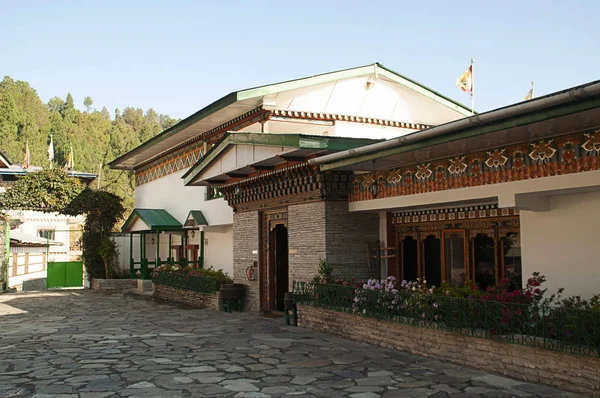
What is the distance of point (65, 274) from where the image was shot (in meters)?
28.4

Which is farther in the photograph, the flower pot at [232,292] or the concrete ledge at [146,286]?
the concrete ledge at [146,286]

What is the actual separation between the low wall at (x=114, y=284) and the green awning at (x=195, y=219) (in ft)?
19.3

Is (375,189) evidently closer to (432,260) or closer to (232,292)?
(432,260)

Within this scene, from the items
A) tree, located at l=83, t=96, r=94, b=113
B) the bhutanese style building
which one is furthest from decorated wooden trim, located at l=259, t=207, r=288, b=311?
tree, located at l=83, t=96, r=94, b=113

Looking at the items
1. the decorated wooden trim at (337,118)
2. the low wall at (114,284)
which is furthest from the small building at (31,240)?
the decorated wooden trim at (337,118)

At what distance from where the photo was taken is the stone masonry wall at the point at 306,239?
13508 mm

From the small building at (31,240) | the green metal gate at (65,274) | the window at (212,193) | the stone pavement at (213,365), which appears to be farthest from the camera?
the small building at (31,240)

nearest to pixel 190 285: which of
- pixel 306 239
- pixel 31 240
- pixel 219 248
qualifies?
pixel 219 248

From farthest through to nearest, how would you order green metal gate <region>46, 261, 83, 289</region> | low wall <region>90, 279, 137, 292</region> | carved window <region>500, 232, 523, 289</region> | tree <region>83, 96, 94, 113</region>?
tree <region>83, 96, 94, 113</region> → green metal gate <region>46, 261, 83, 289</region> → low wall <region>90, 279, 137, 292</region> → carved window <region>500, 232, 523, 289</region>

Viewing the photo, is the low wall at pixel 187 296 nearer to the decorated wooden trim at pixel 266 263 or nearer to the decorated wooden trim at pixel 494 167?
the decorated wooden trim at pixel 266 263

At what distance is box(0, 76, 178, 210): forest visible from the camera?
2252 inches

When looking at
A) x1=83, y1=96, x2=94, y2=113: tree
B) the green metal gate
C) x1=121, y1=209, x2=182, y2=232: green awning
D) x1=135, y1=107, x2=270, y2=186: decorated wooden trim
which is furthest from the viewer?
x1=83, y1=96, x2=94, y2=113: tree

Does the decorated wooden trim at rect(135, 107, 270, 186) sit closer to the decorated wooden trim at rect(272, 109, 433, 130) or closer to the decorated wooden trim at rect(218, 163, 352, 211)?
the decorated wooden trim at rect(272, 109, 433, 130)

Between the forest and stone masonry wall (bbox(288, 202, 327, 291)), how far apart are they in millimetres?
38486
